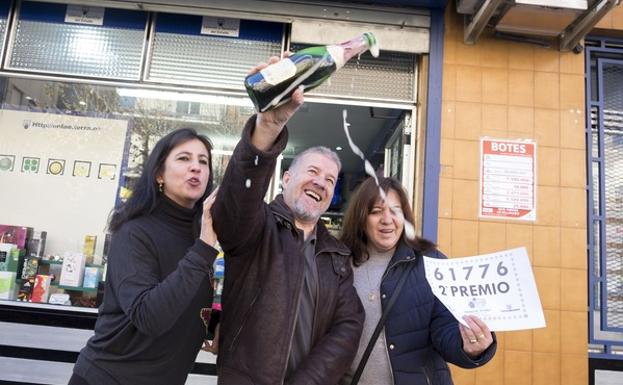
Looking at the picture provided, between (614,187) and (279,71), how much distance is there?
4181 millimetres

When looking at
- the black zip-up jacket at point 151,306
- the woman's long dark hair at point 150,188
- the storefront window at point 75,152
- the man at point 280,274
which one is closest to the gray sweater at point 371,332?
the man at point 280,274

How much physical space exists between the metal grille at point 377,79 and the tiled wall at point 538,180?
375 mm

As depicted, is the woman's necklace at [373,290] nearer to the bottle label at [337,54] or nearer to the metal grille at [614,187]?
the bottle label at [337,54]

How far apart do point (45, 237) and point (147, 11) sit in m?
2.38

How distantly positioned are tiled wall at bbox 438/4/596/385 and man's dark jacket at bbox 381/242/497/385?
7.36 feet

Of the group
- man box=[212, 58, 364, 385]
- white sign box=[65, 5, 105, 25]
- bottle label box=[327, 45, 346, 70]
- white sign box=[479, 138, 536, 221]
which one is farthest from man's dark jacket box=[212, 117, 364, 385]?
white sign box=[65, 5, 105, 25]

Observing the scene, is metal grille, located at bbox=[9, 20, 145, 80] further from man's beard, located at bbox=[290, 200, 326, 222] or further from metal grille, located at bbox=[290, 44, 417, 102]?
man's beard, located at bbox=[290, 200, 326, 222]

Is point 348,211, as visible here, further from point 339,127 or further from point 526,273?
point 339,127

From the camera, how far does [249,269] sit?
1608mm

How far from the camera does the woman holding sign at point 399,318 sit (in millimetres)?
1776

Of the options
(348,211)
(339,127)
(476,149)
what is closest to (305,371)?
(348,211)

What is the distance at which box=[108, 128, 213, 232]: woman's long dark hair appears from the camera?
1.79 meters

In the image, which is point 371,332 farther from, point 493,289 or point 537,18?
point 537,18

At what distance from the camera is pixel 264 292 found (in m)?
1.59
